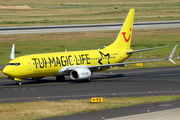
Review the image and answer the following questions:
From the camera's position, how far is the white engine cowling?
5178cm

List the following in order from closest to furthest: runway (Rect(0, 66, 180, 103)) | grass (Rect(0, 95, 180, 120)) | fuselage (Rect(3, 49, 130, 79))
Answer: grass (Rect(0, 95, 180, 120)), runway (Rect(0, 66, 180, 103)), fuselage (Rect(3, 49, 130, 79))

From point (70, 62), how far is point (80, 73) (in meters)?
2.48

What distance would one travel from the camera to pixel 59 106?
37125 mm

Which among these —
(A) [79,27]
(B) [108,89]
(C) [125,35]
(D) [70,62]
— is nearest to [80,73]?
(D) [70,62]

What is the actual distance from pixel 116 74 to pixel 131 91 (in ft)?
49.0

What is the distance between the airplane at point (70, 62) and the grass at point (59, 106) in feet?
35.9

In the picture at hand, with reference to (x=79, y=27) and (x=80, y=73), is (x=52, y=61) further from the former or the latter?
(x=79, y=27)

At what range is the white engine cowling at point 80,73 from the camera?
51.8 meters

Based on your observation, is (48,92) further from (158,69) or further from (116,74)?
(158,69)

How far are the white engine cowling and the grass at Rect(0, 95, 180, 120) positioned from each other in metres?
11.2

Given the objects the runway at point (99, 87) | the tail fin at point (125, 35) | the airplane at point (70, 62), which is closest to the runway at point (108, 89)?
the runway at point (99, 87)

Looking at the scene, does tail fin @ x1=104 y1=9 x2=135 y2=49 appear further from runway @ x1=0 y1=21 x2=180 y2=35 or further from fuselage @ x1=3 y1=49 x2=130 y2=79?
runway @ x1=0 y1=21 x2=180 y2=35

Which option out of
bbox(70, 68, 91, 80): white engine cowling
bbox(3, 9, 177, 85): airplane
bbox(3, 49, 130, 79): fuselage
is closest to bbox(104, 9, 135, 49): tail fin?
bbox(3, 9, 177, 85): airplane

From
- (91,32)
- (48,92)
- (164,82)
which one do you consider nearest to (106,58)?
(164,82)
